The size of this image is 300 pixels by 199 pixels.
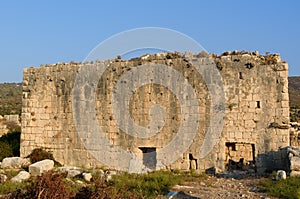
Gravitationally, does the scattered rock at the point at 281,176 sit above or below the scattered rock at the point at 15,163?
above

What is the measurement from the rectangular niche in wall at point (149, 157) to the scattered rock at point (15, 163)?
3.95 metres

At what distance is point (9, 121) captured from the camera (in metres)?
25.4

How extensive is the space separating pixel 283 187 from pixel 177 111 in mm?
4479

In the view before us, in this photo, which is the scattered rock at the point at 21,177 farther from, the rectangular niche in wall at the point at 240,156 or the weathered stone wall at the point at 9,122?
the weathered stone wall at the point at 9,122

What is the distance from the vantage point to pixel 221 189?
29.2ft

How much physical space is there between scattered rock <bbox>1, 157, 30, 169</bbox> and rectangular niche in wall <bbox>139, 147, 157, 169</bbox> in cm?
395

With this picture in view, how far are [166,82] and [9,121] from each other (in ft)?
54.4

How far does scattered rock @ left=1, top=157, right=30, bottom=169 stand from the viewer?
12738 mm

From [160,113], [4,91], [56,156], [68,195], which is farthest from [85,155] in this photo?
[4,91]

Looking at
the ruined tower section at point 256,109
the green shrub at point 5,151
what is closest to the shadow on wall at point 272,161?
the ruined tower section at point 256,109

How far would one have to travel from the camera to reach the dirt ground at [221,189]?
8070mm

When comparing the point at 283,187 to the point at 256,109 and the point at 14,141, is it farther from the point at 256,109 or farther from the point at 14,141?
the point at 14,141

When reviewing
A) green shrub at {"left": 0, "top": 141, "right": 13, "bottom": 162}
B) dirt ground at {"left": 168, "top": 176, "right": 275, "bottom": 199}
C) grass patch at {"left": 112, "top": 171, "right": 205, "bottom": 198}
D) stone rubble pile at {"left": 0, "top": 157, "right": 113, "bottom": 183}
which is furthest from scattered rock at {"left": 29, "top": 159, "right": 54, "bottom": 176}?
dirt ground at {"left": 168, "top": 176, "right": 275, "bottom": 199}

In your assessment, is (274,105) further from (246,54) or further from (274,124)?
(246,54)
